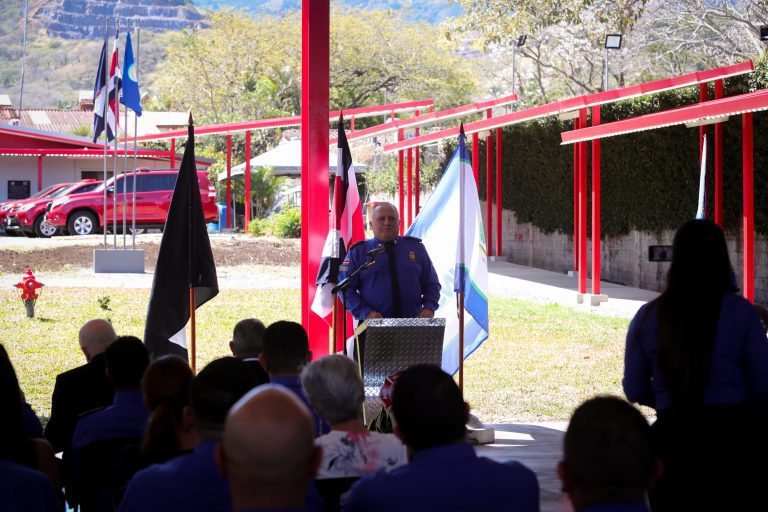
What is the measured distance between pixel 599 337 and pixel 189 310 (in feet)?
25.1

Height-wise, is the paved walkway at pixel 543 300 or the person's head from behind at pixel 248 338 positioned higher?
the person's head from behind at pixel 248 338

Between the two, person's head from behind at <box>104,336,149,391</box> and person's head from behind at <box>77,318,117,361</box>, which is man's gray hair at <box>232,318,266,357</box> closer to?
person's head from behind at <box>77,318,117,361</box>

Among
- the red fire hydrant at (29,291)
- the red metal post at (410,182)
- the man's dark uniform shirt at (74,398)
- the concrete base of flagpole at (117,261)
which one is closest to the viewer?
the man's dark uniform shirt at (74,398)

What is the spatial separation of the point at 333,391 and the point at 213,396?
0.66m

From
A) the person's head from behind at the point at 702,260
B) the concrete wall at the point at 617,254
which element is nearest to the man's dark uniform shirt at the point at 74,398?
the person's head from behind at the point at 702,260

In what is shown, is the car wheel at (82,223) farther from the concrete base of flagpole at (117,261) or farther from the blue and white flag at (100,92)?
the concrete base of flagpole at (117,261)

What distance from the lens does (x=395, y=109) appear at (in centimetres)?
3409

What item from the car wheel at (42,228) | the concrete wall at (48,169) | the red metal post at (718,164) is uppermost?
the concrete wall at (48,169)

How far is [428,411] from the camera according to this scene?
334 centimetres

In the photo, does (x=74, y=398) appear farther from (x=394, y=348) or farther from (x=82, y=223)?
(x=82, y=223)

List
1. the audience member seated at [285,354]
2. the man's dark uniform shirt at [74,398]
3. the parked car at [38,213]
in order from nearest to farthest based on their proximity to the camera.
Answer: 1. the audience member seated at [285,354]
2. the man's dark uniform shirt at [74,398]
3. the parked car at [38,213]

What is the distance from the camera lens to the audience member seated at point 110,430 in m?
4.57

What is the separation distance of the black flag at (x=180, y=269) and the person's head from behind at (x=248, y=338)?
5.85 ft

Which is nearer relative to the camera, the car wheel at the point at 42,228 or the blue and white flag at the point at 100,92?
the blue and white flag at the point at 100,92
